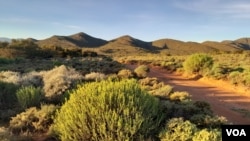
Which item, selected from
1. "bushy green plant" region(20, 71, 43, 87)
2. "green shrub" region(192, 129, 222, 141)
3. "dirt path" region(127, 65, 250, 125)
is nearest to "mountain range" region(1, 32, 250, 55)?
"dirt path" region(127, 65, 250, 125)

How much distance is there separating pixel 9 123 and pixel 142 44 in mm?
125759

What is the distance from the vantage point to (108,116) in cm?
730

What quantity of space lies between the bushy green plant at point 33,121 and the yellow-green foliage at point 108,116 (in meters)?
1.98

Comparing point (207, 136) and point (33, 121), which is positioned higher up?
point (207, 136)

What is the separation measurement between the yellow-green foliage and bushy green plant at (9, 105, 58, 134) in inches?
78.1

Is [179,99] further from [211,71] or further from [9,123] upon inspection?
Answer: [211,71]

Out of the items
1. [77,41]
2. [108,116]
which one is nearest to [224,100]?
[108,116]

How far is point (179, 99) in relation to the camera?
1170cm

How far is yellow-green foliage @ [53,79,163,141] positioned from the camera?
288 inches

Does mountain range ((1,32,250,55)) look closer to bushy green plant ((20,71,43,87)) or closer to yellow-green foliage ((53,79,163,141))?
bushy green plant ((20,71,43,87))

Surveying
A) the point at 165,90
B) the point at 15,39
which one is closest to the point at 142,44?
the point at 15,39

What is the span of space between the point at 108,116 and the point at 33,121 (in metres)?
3.59

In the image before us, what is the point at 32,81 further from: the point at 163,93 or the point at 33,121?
the point at 163,93

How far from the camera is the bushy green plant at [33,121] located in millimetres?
9696
